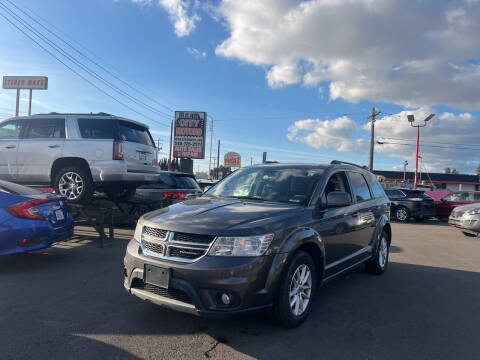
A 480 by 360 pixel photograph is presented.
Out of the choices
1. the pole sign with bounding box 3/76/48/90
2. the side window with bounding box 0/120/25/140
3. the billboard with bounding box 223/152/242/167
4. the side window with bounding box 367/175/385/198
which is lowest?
the side window with bounding box 367/175/385/198

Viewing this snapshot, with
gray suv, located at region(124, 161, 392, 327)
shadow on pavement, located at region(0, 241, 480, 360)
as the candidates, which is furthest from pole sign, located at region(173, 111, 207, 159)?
gray suv, located at region(124, 161, 392, 327)

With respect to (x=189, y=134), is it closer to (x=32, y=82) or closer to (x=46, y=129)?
(x=32, y=82)

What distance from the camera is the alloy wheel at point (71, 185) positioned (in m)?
6.90

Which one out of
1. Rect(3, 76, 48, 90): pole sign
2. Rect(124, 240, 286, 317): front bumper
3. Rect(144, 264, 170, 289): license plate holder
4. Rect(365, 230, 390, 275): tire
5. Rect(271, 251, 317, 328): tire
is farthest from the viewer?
Rect(3, 76, 48, 90): pole sign

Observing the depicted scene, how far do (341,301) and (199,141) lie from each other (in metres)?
22.8

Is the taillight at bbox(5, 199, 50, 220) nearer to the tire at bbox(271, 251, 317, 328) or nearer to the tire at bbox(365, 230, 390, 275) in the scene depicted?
the tire at bbox(271, 251, 317, 328)

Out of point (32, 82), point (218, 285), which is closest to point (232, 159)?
point (32, 82)

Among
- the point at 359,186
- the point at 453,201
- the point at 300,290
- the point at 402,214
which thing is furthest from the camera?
the point at 453,201

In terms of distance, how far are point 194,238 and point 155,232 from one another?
0.48 m

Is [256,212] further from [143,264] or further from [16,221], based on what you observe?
[16,221]

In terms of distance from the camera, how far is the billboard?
43316 millimetres

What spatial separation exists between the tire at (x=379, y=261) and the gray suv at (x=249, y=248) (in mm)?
1263

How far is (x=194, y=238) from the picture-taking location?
10.1 ft

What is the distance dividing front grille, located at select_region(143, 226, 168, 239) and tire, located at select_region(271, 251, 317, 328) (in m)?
1.19
